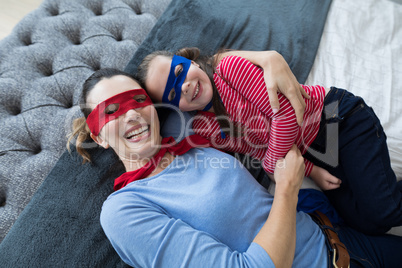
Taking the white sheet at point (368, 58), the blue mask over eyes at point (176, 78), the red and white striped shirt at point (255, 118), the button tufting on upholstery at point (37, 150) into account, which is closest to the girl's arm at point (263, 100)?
the red and white striped shirt at point (255, 118)

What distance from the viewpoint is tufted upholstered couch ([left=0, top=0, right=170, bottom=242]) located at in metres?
1.04

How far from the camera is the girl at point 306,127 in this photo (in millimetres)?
1002

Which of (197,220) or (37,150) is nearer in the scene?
(197,220)

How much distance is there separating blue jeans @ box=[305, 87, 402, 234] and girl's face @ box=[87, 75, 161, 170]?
728mm

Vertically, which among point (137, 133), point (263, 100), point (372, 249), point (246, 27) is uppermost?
point (246, 27)

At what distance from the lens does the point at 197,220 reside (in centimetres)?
83

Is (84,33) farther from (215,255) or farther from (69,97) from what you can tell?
(215,255)

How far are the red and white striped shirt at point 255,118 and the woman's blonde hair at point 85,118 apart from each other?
0.39m

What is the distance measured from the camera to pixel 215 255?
0.73 metres

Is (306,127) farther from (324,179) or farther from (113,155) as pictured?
(113,155)

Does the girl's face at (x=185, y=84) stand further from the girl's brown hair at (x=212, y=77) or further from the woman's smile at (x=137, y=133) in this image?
the woman's smile at (x=137, y=133)

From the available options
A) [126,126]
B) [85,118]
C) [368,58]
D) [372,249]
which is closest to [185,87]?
[126,126]

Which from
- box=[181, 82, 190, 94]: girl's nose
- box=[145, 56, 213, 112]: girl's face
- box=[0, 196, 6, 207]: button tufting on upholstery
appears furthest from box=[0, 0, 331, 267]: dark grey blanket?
box=[181, 82, 190, 94]: girl's nose

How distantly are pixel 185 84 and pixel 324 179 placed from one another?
0.74m
